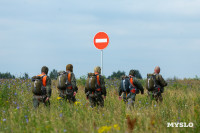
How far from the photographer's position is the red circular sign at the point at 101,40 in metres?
17.9

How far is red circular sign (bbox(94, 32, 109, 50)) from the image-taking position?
17938 mm

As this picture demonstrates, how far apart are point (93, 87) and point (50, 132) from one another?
3825 millimetres

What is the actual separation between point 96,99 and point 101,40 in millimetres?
7403

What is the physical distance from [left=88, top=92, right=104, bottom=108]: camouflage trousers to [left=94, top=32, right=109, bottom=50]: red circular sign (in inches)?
272

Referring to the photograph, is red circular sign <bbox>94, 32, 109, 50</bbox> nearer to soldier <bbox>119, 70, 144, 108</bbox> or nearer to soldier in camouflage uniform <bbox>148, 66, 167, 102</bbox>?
soldier in camouflage uniform <bbox>148, 66, 167, 102</bbox>

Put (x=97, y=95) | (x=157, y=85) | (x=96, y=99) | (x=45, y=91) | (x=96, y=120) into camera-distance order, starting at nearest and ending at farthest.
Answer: (x=96, y=120)
(x=45, y=91)
(x=97, y=95)
(x=96, y=99)
(x=157, y=85)

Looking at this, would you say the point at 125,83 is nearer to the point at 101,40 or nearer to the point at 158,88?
the point at 158,88

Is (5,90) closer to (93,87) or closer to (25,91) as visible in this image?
(25,91)

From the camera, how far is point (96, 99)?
1121 cm

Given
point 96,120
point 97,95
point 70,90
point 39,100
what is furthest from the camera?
point 70,90

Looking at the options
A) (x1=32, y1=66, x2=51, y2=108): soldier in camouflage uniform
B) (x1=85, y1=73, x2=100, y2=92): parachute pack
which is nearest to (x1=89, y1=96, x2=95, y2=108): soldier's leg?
(x1=85, y1=73, x2=100, y2=92): parachute pack

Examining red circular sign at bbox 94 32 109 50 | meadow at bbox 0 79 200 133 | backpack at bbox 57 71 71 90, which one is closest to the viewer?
meadow at bbox 0 79 200 133

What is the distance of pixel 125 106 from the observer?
444 inches

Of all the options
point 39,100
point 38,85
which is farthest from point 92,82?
point 39,100
